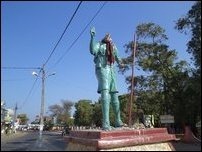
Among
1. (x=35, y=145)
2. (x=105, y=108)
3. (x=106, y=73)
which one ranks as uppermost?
(x=106, y=73)

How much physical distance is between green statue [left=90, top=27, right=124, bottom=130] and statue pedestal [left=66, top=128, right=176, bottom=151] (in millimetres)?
692

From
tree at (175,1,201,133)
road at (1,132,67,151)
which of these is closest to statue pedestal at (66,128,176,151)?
road at (1,132,67,151)

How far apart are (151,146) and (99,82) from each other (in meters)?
1.89

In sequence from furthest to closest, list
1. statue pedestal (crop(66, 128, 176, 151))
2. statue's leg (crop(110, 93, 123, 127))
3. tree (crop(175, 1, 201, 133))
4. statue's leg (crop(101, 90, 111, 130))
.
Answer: tree (crop(175, 1, 201, 133)) < statue's leg (crop(110, 93, 123, 127)) < statue's leg (crop(101, 90, 111, 130)) < statue pedestal (crop(66, 128, 176, 151))

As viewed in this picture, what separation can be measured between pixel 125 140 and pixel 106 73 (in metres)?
1.83

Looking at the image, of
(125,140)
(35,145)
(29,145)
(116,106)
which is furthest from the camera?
(29,145)

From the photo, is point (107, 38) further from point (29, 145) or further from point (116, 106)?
point (29, 145)

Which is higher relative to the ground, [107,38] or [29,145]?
[107,38]

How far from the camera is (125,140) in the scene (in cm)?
853

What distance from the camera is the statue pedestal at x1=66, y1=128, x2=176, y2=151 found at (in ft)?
27.2

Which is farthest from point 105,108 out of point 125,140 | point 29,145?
point 29,145

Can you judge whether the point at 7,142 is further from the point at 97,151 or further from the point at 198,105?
the point at 198,105

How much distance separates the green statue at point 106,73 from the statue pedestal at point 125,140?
0.69 meters

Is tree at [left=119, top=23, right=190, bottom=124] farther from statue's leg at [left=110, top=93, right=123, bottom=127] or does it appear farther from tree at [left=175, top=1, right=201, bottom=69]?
statue's leg at [left=110, top=93, right=123, bottom=127]
